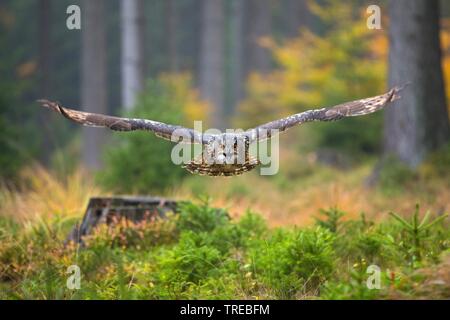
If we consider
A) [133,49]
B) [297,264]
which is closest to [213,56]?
[133,49]

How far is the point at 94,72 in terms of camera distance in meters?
24.7

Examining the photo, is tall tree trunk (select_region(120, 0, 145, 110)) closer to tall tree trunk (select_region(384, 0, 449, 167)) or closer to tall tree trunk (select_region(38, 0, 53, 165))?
tall tree trunk (select_region(384, 0, 449, 167))

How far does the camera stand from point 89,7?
77.4 feet

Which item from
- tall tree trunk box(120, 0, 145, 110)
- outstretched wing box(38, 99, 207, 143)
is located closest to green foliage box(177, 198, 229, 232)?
outstretched wing box(38, 99, 207, 143)

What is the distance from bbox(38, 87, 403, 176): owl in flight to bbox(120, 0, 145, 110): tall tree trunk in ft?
33.1

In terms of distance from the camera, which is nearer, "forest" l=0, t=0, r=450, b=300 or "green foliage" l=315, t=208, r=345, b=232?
"forest" l=0, t=0, r=450, b=300

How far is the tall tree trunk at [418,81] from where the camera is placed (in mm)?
12195

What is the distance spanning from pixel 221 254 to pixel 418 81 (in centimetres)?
693

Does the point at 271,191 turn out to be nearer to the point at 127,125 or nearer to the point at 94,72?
the point at 127,125

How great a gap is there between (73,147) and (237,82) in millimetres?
11476

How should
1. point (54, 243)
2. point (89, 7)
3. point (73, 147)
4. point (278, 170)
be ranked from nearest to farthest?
point (54, 243)
point (278, 170)
point (89, 7)
point (73, 147)

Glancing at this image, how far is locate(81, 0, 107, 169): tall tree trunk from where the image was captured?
79.4ft
